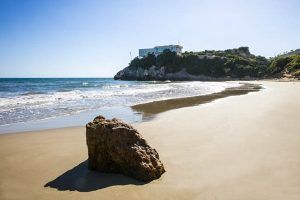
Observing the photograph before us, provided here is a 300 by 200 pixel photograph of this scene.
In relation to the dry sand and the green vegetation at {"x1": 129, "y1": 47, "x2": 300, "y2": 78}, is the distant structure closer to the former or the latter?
the green vegetation at {"x1": 129, "y1": 47, "x2": 300, "y2": 78}

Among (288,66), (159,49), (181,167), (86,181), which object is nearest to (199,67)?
(288,66)

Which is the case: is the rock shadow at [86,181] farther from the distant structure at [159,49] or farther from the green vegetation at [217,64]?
the distant structure at [159,49]

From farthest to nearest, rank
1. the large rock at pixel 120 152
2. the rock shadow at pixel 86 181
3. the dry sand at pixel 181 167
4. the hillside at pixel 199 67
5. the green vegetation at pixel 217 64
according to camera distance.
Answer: the hillside at pixel 199 67 < the green vegetation at pixel 217 64 < the large rock at pixel 120 152 < the rock shadow at pixel 86 181 < the dry sand at pixel 181 167

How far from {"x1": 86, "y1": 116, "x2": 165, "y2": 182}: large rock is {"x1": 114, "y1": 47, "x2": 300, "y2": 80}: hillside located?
256 ft

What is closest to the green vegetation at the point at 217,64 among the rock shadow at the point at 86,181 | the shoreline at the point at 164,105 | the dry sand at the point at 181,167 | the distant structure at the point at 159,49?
the distant structure at the point at 159,49

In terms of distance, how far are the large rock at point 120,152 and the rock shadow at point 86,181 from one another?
0.44 ft

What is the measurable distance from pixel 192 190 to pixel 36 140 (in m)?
5.28

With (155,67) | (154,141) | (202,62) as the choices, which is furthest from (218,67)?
(154,141)

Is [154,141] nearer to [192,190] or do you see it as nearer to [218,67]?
[192,190]

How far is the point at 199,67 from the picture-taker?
313 ft

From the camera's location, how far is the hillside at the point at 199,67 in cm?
8397

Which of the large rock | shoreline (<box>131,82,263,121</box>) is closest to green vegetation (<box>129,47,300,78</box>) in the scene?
shoreline (<box>131,82,263,121</box>)

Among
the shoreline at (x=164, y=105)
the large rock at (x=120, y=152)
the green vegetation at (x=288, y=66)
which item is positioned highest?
the green vegetation at (x=288, y=66)

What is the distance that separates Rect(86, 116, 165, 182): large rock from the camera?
192 inches
